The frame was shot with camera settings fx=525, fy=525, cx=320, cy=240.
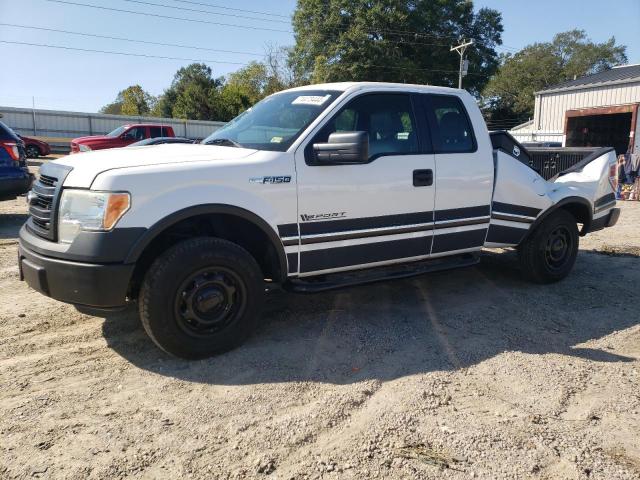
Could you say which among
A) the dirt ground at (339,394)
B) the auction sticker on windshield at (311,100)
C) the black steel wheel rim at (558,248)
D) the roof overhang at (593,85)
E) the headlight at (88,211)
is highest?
the roof overhang at (593,85)

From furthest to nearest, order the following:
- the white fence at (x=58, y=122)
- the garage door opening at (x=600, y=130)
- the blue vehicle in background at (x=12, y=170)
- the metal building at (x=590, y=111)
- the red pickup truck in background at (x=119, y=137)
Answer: the white fence at (x=58, y=122)
the garage door opening at (x=600, y=130)
the metal building at (x=590, y=111)
the red pickup truck in background at (x=119, y=137)
the blue vehicle in background at (x=12, y=170)

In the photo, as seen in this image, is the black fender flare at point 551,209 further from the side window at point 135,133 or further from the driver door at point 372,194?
the side window at point 135,133

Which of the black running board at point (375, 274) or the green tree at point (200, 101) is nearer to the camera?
the black running board at point (375, 274)

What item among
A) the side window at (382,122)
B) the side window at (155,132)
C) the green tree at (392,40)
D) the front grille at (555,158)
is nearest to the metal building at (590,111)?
the green tree at (392,40)

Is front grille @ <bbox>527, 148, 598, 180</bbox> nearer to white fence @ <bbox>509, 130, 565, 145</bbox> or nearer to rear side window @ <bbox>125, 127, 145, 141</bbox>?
rear side window @ <bbox>125, 127, 145, 141</bbox>

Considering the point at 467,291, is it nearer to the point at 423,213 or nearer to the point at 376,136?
the point at 423,213

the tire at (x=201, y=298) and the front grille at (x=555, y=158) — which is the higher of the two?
the front grille at (x=555, y=158)

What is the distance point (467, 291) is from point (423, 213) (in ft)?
4.48

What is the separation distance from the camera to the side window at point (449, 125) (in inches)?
185

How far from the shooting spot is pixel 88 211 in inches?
130

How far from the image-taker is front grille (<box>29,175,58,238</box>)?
3508 millimetres

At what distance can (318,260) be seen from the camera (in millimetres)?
4098

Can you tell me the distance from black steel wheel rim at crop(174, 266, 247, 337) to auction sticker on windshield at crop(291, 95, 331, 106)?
159 cm

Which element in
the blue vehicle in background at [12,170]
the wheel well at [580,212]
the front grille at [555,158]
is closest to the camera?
the wheel well at [580,212]
